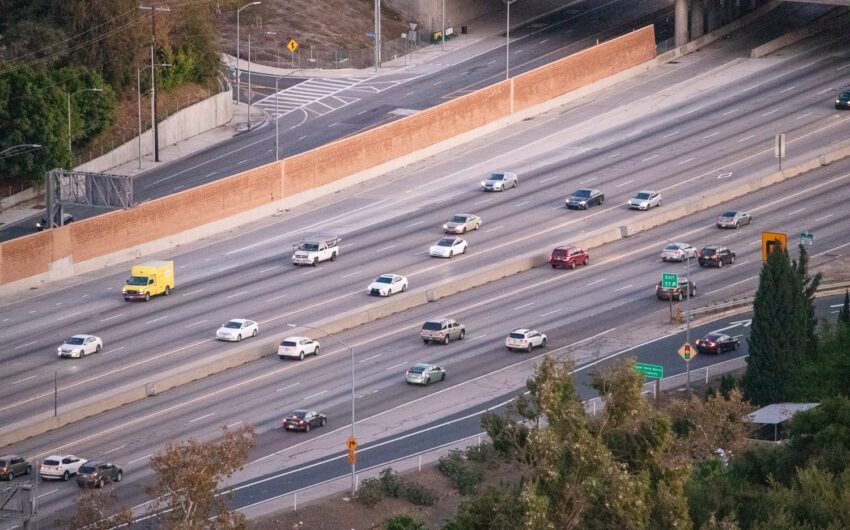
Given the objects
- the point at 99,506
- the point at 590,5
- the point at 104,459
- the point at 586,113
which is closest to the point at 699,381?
the point at 104,459

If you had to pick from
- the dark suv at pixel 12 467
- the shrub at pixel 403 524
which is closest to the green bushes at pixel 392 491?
the shrub at pixel 403 524

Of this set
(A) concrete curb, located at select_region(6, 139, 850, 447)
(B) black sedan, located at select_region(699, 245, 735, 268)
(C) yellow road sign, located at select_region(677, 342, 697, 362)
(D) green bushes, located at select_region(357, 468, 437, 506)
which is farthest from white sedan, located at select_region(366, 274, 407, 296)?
(D) green bushes, located at select_region(357, 468, 437, 506)

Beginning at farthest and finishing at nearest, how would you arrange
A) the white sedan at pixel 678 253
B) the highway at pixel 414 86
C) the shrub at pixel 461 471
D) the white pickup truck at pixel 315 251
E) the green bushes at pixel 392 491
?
the highway at pixel 414 86
the white pickup truck at pixel 315 251
the white sedan at pixel 678 253
the shrub at pixel 461 471
the green bushes at pixel 392 491

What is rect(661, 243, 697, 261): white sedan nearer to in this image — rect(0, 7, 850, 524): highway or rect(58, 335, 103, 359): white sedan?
rect(0, 7, 850, 524): highway

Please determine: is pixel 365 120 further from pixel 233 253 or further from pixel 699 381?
pixel 699 381

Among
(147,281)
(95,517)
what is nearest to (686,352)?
(147,281)

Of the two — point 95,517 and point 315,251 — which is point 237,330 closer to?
point 315,251

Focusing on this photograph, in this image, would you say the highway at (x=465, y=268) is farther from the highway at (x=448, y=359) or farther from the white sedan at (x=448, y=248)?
the white sedan at (x=448, y=248)
